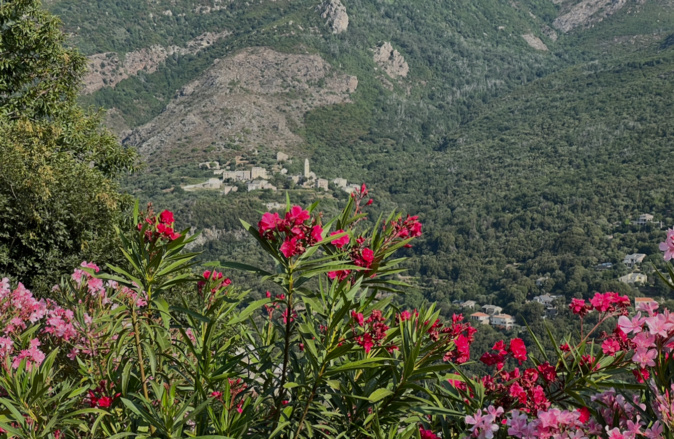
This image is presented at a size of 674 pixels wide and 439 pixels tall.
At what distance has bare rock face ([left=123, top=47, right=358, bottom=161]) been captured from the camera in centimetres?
7362

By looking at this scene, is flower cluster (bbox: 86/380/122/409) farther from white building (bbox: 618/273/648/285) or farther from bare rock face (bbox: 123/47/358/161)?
bare rock face (bbox: 123/47/358/161)

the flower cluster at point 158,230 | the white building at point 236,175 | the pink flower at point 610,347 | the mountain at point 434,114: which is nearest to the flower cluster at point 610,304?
the pink flower at point 610,347

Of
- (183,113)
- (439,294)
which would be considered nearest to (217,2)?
(183,113)

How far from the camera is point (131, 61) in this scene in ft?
325

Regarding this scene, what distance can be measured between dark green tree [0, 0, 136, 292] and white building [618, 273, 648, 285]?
29.4 metres

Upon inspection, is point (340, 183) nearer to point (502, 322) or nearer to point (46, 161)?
point (502, 322)

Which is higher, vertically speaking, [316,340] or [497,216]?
[316,340]

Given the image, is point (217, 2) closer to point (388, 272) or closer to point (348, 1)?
point (348, 1)

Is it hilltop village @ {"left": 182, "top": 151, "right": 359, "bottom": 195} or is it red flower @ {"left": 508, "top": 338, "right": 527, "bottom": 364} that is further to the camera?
hilltop village @ {"left": 182, "top": 151, "right": 359, "bottom": 195}

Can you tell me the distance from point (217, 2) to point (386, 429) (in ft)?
412

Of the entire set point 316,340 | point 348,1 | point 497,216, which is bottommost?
point 497,216

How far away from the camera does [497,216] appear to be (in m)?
55.5

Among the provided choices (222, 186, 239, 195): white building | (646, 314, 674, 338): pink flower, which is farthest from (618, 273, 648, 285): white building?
(222, 186, 239, 195): white building

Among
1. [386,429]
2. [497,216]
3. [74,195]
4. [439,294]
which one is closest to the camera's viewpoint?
[386,429]
